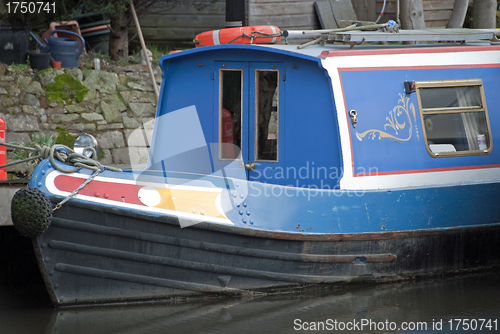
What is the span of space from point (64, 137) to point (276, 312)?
16.8ft

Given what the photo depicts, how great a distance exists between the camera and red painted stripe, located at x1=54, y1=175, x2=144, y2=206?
4.68 m

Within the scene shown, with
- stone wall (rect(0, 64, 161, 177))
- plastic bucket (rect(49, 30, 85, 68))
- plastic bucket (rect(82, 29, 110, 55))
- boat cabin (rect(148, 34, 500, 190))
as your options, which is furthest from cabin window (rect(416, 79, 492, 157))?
plastic bucket (rect(82, 29, 110, 55))

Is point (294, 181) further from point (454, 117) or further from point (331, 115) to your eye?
point (454, 117)

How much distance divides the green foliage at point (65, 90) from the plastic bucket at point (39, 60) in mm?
293

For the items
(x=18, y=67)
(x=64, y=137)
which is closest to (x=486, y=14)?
(x=64, y=137)

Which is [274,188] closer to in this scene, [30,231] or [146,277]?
[146,277]

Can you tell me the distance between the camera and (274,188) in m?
5.00

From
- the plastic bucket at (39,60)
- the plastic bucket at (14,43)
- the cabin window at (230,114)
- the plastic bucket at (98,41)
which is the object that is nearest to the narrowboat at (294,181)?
the cabin window at (230,114)

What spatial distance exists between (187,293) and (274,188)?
117 cm

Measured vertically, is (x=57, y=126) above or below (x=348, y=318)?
above

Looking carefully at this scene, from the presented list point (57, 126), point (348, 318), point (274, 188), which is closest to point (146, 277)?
point (274, 188)

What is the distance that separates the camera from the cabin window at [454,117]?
5.69 meters

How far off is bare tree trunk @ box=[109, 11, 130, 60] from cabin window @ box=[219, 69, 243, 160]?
206 inches

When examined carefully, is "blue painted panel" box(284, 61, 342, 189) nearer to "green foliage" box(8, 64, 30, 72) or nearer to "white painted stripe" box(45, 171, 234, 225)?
"white painted stripe" box(45, 171, 234, 225)
